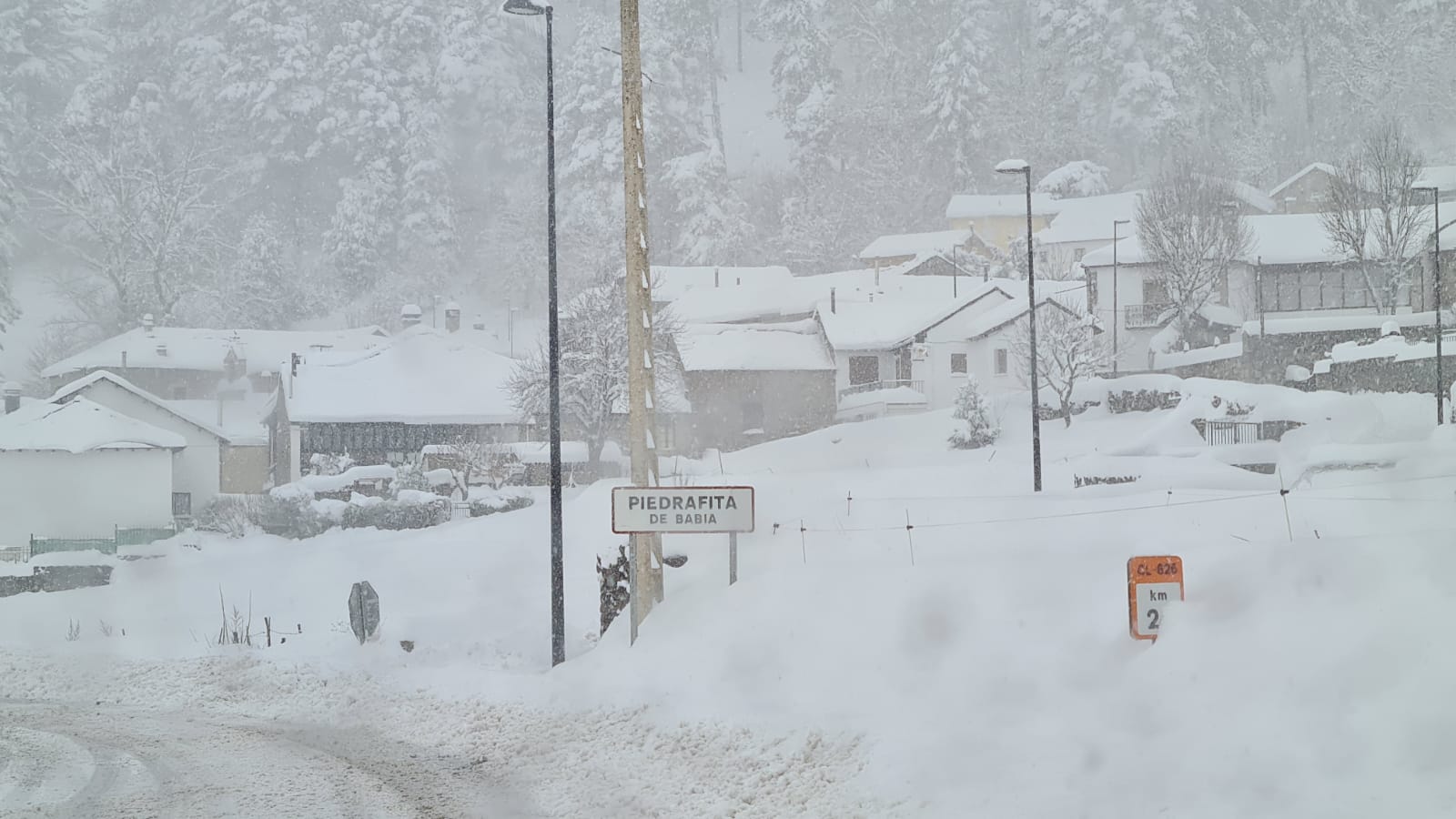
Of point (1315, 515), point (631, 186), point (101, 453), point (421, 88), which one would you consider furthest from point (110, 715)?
point (421, 88)

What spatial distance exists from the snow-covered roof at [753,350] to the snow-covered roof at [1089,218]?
2043 cm

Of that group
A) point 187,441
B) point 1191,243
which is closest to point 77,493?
point 187,441

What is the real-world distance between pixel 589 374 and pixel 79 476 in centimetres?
1885

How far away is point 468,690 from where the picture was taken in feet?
51.2

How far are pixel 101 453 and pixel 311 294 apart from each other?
34.0m

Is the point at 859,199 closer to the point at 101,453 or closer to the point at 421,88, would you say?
the point at 421,88

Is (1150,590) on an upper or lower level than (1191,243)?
lower

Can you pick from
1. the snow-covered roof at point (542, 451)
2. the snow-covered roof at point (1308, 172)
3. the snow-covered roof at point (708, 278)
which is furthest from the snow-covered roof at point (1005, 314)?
the snow-covered roof at point (542, 451)

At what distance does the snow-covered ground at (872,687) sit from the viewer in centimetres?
899

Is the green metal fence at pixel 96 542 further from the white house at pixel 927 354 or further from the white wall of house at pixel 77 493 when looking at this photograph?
the white house at pixel 927 354

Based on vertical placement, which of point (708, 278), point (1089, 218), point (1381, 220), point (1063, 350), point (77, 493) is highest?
point (1089, 218)

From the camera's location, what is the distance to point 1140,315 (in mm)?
60125

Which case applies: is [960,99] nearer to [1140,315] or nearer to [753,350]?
[1140,315]

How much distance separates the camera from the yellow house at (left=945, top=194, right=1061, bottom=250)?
8662 cm
